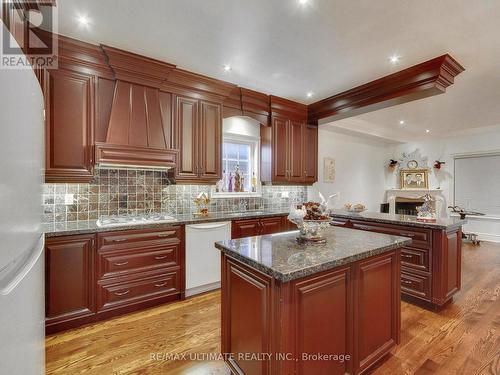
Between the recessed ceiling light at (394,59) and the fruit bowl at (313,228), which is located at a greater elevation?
the recessed ceiling light at (394,59)

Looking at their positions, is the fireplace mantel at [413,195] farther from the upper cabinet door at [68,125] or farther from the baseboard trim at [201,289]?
the upper cabinet door at [68,125]

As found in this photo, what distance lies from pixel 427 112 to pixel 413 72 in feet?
7.60

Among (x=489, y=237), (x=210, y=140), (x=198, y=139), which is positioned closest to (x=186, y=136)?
(x=198, y=139)

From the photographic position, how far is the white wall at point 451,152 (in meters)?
5.73

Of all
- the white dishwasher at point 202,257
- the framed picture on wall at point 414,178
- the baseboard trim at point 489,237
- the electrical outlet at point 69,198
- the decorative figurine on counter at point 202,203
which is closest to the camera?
the electrical outlet at point 69,198

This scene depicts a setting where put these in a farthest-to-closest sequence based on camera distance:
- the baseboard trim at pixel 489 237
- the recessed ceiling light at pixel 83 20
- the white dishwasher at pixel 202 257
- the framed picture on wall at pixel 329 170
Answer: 1. the baseboard trim at pixel 489 237
2. the framed picture on wall at pixel 329 170
3. the white dishwasher at pixel 202 257
4. the recessed ceiling light at pixel 83 20

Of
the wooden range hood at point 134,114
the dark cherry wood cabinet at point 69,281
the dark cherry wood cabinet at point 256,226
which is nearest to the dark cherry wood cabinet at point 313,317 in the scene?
the dark cherry wood cabinet at point 69,281

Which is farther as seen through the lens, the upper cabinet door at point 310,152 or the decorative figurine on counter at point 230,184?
the upper cabinet door at point 310,152

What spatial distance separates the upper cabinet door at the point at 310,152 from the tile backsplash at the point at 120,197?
1.69 meters

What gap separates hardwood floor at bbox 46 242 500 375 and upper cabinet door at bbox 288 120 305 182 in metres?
2.41

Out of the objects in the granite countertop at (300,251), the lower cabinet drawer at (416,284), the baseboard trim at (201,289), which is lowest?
the baseboard trim at (201,289)

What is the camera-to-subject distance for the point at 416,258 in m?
2.70

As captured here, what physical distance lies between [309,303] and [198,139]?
A: 8.21 ft

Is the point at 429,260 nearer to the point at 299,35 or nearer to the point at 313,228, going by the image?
the point at 313,228
